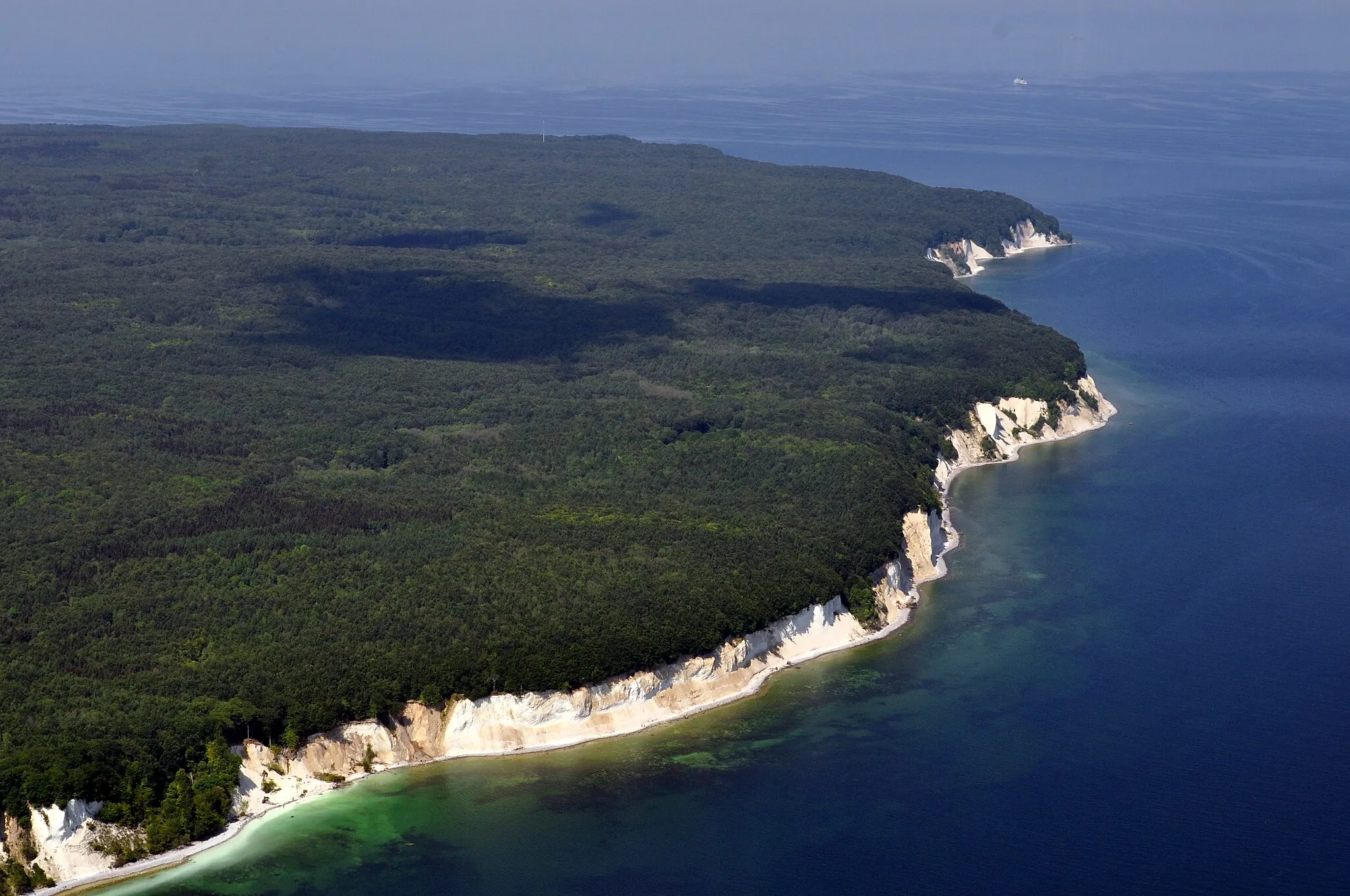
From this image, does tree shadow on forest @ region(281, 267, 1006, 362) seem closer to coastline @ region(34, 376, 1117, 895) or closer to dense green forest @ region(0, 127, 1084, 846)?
dense green forest @ region(0, 127, 1084, 846)

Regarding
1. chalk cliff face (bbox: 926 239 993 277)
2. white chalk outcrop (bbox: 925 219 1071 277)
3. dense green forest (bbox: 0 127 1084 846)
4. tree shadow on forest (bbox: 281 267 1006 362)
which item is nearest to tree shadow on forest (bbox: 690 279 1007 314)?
tree shadow on forest (bbox: 281 267 1006 362)

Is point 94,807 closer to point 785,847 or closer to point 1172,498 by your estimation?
point 785,847

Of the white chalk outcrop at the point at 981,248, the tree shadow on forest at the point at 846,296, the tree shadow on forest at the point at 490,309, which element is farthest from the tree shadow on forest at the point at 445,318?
the white chalk outcrop at the point at 981,248

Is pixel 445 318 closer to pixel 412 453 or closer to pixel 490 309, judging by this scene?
pixel 490 309

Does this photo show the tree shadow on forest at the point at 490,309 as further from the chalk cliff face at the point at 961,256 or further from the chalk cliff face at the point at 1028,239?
the chalk cliff face at the point at 1028,239

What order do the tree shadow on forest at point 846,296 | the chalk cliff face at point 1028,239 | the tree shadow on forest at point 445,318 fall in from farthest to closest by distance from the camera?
the chalk cliff face at point 1028,239, the tree shadow on forest at point 846,296, the tree shadow on forest at point 445,318

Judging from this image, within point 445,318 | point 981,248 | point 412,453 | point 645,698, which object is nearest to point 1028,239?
point 981,248

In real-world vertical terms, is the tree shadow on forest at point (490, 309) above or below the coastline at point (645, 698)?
above
